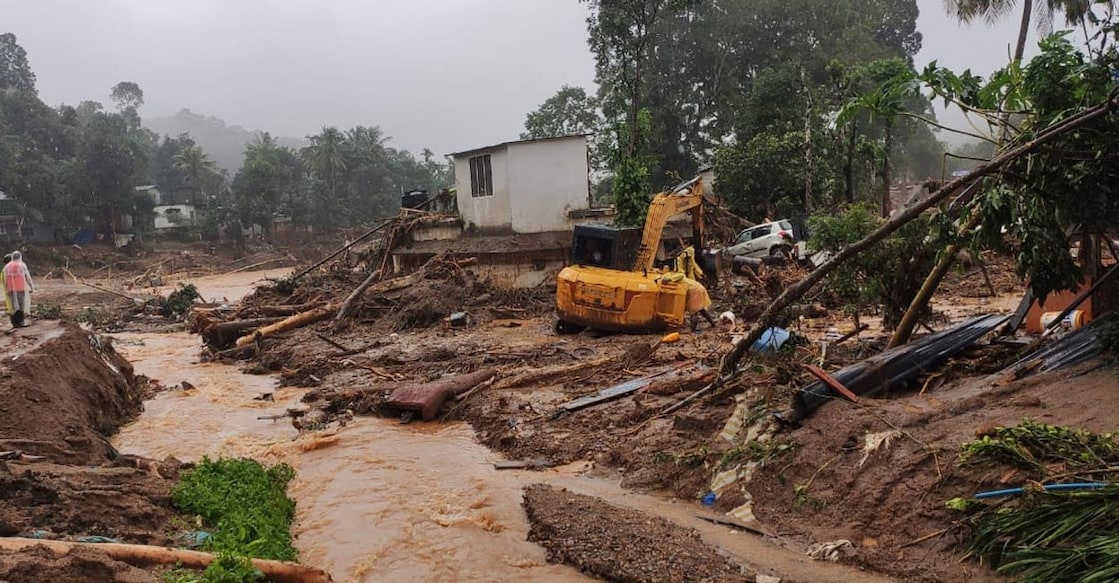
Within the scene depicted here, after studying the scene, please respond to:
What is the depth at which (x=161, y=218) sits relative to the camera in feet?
198

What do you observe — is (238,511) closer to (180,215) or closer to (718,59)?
(718,59)

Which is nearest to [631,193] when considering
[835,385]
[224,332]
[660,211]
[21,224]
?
[660,211]

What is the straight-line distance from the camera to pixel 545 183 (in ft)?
85.5

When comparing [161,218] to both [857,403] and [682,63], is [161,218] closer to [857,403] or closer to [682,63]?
[682,63]

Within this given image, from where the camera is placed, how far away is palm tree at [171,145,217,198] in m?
64.1

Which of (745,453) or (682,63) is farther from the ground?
(682,63)

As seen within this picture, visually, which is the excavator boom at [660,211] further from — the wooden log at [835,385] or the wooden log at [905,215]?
the wooden log at [835,385]

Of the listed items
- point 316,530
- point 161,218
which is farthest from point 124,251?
point 316,530

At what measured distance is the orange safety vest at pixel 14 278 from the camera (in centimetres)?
1577

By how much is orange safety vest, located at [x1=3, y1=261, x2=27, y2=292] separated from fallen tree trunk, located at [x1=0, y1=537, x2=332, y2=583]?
12.8m

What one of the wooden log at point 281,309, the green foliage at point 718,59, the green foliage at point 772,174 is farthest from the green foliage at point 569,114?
the wooden log at point 281,309

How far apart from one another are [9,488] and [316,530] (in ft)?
8.64

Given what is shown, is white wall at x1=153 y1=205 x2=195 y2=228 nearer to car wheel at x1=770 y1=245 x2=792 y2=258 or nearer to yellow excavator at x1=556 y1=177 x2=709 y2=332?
car wheel at x1=770 y1=245 x2=792 y2=258

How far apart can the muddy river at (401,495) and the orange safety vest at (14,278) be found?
4594 mm
